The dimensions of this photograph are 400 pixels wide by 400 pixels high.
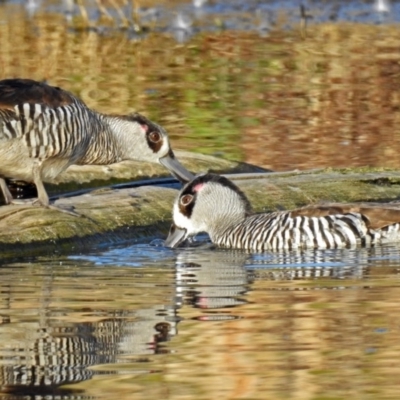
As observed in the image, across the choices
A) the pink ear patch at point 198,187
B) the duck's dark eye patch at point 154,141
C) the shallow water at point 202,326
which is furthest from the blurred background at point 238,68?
the shallow water at point 202,326

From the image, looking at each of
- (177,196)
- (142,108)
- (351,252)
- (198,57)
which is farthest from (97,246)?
(198,57)

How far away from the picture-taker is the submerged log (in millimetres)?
11195

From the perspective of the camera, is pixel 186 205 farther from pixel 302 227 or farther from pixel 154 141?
pixel 154 141

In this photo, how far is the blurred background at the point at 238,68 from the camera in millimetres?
17188

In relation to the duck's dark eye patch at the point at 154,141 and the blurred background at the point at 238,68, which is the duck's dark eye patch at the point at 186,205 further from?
the blurred background at the point at 238,68

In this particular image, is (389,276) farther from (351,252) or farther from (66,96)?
(66,96)

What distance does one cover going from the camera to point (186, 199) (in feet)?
38.9

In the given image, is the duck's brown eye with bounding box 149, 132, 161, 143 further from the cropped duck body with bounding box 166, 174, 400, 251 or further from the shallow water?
the shallow water

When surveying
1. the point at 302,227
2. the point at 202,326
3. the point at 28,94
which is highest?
the point at 28,94

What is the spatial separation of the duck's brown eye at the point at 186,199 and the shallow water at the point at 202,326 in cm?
91

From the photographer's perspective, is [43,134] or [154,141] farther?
[154,141]

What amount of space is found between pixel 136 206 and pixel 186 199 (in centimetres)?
53

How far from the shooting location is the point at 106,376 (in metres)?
7.09

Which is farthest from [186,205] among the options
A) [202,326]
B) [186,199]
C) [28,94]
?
[202,326]
